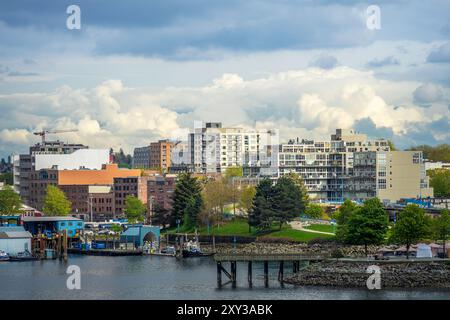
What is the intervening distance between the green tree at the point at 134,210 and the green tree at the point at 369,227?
63939 millimetres

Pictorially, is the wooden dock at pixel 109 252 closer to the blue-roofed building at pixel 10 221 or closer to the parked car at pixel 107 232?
the blue-roofed building at pixel 10 221

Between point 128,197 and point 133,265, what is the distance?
191ft

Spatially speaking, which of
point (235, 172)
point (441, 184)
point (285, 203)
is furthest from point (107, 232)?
point (235, 172)

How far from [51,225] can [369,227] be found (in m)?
44.0

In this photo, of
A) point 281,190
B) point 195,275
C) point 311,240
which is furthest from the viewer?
point 281,190

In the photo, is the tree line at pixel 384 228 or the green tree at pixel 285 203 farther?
the green tree at pixel 285 203

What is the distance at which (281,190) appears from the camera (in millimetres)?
119938

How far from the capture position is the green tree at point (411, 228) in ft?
281

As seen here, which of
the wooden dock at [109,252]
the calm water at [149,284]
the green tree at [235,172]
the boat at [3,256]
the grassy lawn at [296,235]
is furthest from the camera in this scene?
the green tree at [235,172]

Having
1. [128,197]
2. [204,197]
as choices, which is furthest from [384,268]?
[128,197]

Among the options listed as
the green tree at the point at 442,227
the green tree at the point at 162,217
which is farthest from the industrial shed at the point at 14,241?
the green tree at the point at 442,227

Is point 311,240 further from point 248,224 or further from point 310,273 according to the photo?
point 310,273

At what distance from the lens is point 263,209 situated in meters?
117

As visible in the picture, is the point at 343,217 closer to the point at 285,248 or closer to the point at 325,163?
the point at 285,248
